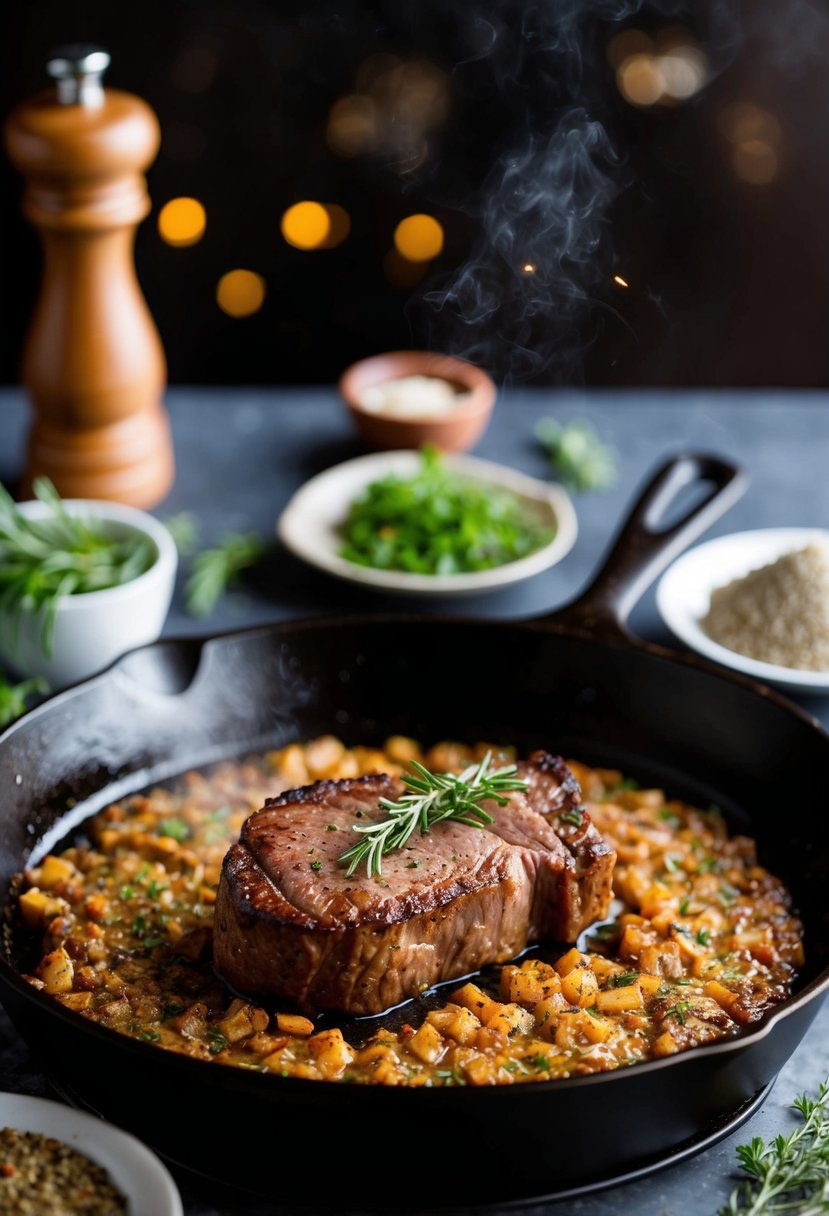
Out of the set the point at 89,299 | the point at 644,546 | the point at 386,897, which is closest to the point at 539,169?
the point at 644,546

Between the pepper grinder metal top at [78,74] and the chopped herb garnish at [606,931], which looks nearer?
the chopped herb garnish at [606,931]

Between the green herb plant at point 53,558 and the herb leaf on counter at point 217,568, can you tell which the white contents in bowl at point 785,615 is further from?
the green herb plant at point 53,558

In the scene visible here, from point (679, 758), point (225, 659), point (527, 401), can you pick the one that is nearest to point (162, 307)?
point (527, 401)

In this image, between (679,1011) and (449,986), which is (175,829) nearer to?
(449,986)

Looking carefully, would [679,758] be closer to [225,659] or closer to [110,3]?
[225,659]

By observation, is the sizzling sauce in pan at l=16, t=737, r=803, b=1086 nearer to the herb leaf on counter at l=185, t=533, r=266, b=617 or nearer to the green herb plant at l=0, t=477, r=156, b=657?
the green herb plant at l=0, t=477, r=156, b=657

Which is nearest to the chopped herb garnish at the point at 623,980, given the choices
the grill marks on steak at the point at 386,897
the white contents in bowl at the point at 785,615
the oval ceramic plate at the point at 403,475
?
the grill marks on steak at the point at 386,897
